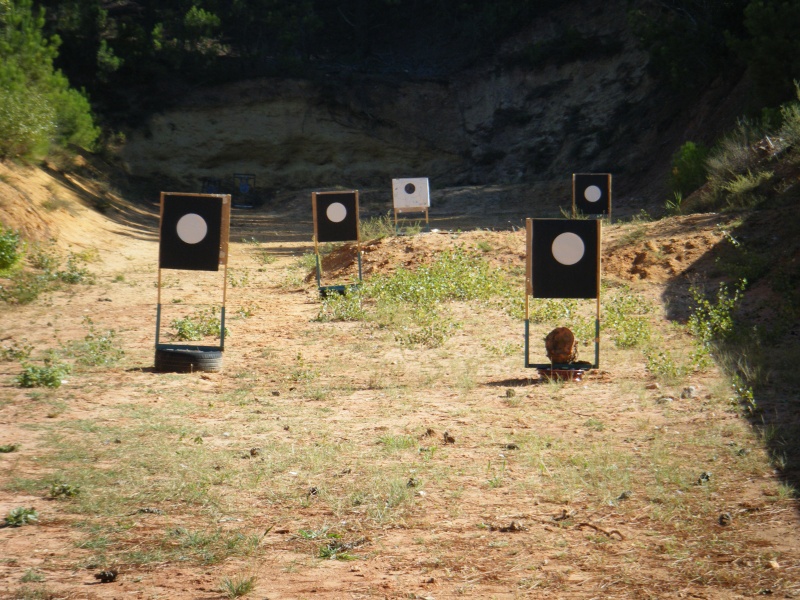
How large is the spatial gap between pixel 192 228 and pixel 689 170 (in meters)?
14.5

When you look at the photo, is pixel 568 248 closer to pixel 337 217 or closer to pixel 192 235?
pixel 192 235

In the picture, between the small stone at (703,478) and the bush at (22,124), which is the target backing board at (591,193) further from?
the small stone at (703,478)

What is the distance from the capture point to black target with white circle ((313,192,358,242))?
13125 mm

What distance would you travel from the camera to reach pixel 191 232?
8.51 m

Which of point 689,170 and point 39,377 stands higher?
point 689,170

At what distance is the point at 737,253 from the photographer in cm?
1177

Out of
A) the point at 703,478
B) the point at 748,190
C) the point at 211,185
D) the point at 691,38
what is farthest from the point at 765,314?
the point at 211,185

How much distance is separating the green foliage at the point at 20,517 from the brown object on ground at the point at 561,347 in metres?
4.57

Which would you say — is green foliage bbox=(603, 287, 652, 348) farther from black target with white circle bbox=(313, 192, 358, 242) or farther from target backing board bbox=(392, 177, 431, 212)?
target backing board bbox=(392, 177, 431, 212)

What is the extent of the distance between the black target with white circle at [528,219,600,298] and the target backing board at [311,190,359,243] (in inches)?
216

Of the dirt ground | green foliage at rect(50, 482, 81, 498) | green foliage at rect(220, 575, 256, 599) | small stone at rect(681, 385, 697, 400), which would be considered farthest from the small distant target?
green foliage at rect(220, 575, 256, 599)

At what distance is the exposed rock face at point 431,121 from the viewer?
106 feet

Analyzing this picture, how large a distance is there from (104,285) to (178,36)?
873 inches

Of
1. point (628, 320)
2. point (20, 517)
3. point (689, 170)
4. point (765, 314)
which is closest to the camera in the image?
point (20, 517)
